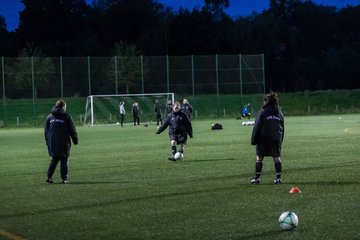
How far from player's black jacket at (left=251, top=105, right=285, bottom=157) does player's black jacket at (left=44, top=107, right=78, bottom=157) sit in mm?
4130

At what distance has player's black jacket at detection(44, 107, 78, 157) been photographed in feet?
48.9

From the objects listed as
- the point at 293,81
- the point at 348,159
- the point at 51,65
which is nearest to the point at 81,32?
the point at 293,81

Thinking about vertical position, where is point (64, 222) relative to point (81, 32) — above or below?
below

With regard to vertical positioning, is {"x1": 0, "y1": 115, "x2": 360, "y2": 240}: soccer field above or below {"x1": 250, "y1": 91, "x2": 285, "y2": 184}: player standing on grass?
below

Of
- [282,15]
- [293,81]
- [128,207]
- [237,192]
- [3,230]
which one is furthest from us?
[282,15]

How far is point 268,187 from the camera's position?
43.0 ft

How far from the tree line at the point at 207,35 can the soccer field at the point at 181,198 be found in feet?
217

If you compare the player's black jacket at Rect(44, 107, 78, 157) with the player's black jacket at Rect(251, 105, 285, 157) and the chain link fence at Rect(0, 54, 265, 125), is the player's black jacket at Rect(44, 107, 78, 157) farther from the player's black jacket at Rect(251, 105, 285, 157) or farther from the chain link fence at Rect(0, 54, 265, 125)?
the chain link fence at Rect(0, 54, 265, 125)

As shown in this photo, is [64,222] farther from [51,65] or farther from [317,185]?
[51,65]

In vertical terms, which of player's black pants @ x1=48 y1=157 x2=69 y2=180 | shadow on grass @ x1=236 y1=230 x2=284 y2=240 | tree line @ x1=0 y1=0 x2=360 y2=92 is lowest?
shadow on grass @ x1=236 y1=230 x2=284 y2=240

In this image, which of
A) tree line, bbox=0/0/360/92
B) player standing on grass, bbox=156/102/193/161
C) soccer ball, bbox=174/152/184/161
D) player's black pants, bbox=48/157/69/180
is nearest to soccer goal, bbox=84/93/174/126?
tree line, bbox=0/0/360/92

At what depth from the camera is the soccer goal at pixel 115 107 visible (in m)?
55.4

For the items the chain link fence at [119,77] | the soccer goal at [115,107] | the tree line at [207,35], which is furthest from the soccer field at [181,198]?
the tree line at [207,35]

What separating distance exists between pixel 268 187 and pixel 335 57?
272 feet
